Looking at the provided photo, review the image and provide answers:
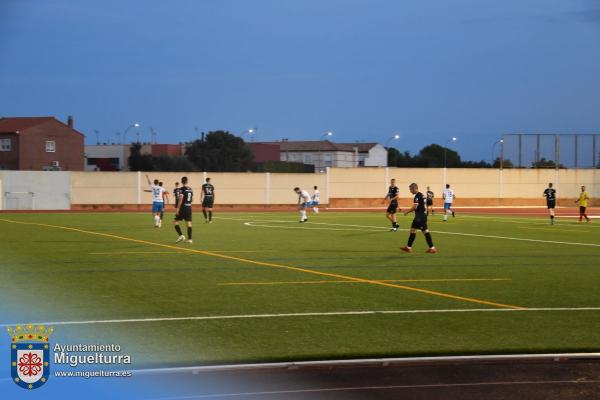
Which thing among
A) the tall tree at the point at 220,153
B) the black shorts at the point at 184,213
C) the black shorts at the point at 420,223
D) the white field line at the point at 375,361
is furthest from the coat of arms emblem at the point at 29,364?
the tall tree at the point at 220,153

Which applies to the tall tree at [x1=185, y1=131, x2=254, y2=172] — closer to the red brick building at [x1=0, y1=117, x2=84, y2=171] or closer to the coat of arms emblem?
the red brick building at [x1=0, y1=117, x2=84, y2=171]

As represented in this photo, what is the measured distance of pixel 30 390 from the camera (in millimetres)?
7957

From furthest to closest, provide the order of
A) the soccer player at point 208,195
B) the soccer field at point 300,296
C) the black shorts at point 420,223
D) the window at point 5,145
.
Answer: the window at point 5,145 → the soccer player at point 208,195 → the black shorts at point 420,223 → the soccer field at point 300,296

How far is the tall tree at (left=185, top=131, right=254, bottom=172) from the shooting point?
106438mm

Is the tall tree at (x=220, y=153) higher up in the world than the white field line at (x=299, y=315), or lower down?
higher up

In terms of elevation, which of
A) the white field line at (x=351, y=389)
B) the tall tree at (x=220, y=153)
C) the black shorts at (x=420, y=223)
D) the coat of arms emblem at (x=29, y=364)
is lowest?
the white field line at (x=351, y=389)

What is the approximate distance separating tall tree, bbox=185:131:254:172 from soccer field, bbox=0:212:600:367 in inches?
3130

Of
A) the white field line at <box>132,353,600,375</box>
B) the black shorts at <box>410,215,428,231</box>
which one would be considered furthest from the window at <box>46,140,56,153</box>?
the white field line at <box>132,353,600,375</box>

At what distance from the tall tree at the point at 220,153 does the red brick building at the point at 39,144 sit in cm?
1787

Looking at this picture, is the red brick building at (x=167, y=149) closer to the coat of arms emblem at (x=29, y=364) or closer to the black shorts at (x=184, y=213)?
the black shorts at (x=184, y=213)

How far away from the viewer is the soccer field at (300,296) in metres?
10.6

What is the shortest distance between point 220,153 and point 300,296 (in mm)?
95014

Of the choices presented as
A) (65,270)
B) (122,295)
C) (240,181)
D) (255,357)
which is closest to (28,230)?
(65,270)

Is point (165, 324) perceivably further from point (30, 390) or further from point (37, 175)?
point (37, 175)
